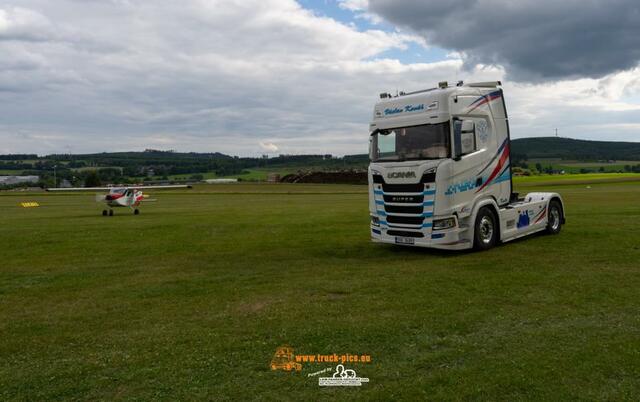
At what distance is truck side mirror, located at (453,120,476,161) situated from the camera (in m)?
11.6

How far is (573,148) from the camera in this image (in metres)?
174

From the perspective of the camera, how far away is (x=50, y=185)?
11388cm

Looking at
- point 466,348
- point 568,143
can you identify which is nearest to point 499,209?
point 466,348

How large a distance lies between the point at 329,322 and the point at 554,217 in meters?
11.0

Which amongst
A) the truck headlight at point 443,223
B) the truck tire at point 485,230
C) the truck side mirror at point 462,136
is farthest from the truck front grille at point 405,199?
the truck tire at point 485,230

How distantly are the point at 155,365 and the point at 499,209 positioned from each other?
398 inches

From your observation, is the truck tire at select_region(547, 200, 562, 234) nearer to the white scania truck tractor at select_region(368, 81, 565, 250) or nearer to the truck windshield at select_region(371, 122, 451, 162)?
the white scania truck tractor at select_region(368, 81, 565, 250)

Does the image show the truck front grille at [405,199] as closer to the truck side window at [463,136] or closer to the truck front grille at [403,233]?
the truck front grille at [403,233]

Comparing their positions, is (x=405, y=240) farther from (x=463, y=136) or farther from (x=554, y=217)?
(x=554, y=217)

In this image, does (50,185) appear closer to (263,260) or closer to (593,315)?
(263,260)

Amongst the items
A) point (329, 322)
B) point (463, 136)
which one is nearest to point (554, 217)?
point (463, 136)

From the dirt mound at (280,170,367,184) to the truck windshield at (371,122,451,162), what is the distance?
3332 inches

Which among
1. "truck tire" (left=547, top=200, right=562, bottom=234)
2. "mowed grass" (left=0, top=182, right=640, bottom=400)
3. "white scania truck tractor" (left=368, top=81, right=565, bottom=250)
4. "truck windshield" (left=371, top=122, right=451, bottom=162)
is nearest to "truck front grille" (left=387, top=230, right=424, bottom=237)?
"white scania truck tractor" (left=368, top=81, right=565, bottom=250)

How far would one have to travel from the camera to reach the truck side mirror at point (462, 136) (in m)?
11.6
